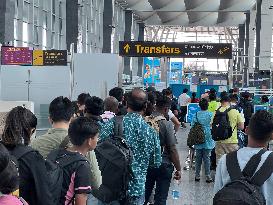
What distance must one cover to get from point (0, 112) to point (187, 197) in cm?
379

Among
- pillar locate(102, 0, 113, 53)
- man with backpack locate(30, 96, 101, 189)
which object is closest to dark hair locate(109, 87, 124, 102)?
man with backpack locate(30, 96, 101, 189)

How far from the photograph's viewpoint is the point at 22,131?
3.42 meters

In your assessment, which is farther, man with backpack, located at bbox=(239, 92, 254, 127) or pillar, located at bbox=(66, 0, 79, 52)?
pillar, located at bbox=(66, 0, 79, 52)

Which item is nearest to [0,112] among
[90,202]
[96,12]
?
[90,202]

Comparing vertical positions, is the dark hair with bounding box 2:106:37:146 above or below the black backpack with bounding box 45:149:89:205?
above

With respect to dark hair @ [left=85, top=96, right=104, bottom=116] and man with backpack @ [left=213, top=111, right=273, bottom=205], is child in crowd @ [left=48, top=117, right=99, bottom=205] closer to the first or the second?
man with backpack @ [left=213, top=111, right=273, bottom=205]

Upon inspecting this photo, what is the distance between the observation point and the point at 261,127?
3303 mm

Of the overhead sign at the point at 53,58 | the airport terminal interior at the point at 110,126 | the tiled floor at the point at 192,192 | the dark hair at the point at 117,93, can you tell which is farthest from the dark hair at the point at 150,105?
the overhead sign at the point at 53,58

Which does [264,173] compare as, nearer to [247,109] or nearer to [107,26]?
[247,109]

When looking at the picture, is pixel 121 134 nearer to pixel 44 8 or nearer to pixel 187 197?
pixel 187 197

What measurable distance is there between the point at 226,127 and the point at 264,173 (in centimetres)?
606

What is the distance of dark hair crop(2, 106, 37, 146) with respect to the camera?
132 inches

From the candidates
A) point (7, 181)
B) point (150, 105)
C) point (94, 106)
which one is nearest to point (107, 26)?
point (150, 105)

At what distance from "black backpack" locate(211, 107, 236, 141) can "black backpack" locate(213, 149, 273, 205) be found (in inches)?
232
